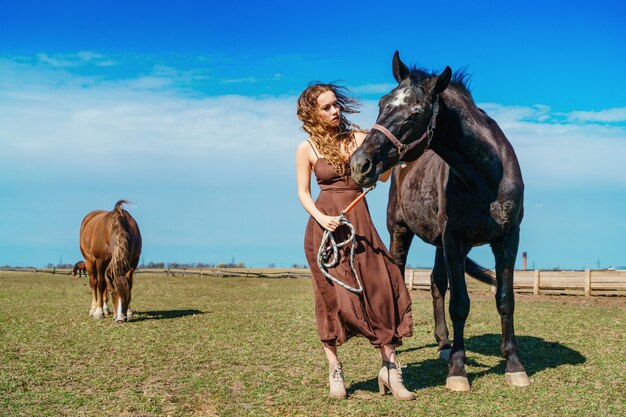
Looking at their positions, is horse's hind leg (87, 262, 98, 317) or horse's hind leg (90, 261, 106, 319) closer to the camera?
horse's hind leg (90, 261, 106, 319)

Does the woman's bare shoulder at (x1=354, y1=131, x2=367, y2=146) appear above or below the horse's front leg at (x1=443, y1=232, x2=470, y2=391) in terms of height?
above

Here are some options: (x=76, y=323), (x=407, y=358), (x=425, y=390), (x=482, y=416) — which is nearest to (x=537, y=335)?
(x=407, y=358)

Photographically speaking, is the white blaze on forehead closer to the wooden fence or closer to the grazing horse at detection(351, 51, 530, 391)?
the grazing horse at detection(351, 51, 530, 391)

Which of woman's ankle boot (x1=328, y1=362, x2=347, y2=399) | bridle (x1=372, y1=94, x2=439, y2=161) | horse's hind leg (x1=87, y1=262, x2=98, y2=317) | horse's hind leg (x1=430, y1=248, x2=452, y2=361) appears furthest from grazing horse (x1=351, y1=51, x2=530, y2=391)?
horse's hind leg (x1=87, y1=262, x2=98, y2=317)

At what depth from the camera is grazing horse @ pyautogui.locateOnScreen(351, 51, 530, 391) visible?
471 centimetres

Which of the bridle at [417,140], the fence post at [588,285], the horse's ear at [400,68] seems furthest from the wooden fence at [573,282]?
the horse's ear at [400,68]

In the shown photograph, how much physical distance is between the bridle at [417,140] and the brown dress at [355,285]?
0.44 meters

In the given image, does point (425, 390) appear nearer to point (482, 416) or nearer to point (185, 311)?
point (482, 416)

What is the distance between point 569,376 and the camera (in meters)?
5.54

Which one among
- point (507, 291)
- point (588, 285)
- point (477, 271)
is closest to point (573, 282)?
point (588, 285)

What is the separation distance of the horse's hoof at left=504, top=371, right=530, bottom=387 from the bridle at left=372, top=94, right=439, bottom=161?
2.06 meters

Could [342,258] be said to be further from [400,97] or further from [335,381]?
[400,97]

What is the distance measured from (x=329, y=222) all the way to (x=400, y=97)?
1.10 meters

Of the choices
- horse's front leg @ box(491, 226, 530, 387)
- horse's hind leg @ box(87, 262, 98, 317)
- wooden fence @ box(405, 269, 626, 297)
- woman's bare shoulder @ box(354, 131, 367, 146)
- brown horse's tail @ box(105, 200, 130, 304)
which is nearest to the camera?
woman's bare shoulder @ box(354, 131, 367, 146)
